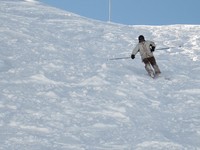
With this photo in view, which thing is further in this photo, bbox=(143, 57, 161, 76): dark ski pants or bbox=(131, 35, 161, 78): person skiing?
bbox=(131, 35, 161, 78): person skiing

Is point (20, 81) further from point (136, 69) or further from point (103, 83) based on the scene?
point (136, 69)

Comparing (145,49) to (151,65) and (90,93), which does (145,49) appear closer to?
(151,65)

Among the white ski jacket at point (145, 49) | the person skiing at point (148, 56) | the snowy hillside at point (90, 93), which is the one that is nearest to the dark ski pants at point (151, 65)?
the person skiing at point (148, 56)

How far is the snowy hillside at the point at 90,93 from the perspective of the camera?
725 cm

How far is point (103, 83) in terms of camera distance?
11016 millimetres

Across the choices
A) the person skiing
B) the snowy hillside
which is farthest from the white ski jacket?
the snowy hillside

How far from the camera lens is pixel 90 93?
10.0m

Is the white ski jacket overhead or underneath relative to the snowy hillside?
overhead

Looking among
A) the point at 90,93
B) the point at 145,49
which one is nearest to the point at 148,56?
the point at 145,49

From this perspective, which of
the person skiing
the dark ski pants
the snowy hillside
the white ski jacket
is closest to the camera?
the snowy hillside

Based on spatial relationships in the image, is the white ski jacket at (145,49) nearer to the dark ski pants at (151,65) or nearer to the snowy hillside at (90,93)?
the dark ski pants at (151,65)

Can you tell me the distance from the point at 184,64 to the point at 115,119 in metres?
6.79

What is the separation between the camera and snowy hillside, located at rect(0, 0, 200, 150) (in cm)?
725

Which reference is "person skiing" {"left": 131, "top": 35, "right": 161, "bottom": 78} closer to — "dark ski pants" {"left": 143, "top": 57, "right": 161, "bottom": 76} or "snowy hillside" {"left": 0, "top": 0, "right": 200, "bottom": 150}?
"dark ski pants" {"left": 143, "top": 57, "right": 161, "bottom": 76}
